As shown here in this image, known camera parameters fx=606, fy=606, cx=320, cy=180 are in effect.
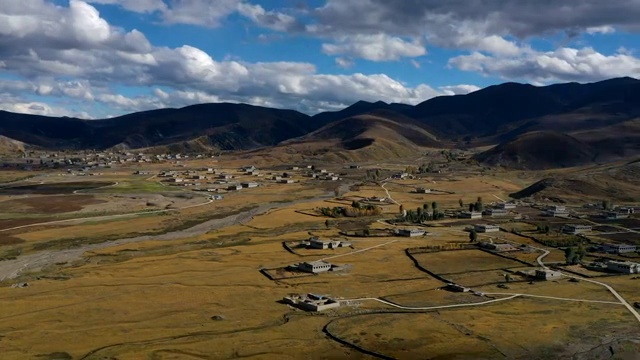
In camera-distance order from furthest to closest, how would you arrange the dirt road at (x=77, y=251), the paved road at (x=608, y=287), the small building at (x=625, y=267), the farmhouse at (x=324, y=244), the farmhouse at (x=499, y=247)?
the farmhouse at (x=324, y=244), the farmhouse at (x=499, y=247), the dirt road at (x=77, y=251), the small building at (x=625, y=267), the paved road at (x=608, y=287)

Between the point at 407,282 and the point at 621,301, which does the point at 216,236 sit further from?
the point at 621,301

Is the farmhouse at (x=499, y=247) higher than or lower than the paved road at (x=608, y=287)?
higher

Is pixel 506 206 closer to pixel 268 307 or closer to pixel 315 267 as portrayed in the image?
pixel 315 267

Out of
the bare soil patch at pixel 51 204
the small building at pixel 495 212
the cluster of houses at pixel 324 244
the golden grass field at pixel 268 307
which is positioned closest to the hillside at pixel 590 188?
the small building at pixel 495 212

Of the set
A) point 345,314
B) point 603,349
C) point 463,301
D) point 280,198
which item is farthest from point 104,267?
point 280,198

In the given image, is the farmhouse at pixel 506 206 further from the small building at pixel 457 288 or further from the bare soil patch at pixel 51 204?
the bare soil patch at pixel 51 204

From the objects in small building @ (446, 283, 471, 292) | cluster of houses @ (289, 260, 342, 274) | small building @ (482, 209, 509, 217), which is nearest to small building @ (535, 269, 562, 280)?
small building @ (446, 283, 471, 292)

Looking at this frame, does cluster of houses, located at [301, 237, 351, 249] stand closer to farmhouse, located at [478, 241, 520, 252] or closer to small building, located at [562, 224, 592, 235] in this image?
farmhouse, located at [478, 241, 520, 252]

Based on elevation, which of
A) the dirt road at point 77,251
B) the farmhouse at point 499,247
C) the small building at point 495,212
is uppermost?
the small building at point 495,212
